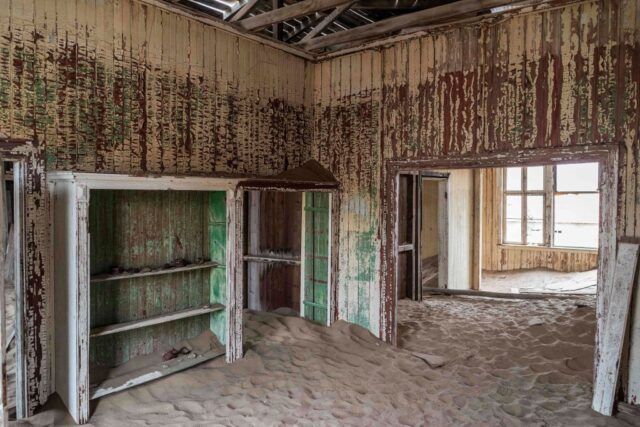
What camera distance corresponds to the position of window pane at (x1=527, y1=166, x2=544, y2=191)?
11125 mm

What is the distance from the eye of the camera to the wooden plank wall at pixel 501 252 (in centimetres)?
1075

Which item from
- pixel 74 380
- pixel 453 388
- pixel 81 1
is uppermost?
pixel 81 1

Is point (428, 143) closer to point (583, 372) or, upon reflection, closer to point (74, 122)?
point (583, 372)

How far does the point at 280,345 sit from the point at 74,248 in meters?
2.56

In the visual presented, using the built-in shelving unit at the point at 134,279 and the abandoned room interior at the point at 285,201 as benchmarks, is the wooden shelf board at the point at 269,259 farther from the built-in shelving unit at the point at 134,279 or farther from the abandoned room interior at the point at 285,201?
the built-in shelving unit at the point at 134,279

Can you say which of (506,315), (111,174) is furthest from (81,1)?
(506,315)

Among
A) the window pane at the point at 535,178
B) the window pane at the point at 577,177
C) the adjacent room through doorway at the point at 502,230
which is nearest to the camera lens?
the adjacent room through doorway at the point at 502,230

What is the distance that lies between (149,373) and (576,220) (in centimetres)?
1077

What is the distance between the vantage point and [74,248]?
316cm

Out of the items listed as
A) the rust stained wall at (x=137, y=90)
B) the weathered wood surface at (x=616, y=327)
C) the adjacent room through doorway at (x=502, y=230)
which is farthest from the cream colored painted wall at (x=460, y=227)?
the weathered wood surface at (x=616, y=327)

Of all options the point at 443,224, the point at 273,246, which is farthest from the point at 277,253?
the point at 443,224

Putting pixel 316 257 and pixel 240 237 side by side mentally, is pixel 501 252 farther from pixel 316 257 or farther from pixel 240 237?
pixel 240 237

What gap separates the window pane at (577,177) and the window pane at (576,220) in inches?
8.1

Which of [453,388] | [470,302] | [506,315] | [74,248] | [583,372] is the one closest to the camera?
[74,248]
